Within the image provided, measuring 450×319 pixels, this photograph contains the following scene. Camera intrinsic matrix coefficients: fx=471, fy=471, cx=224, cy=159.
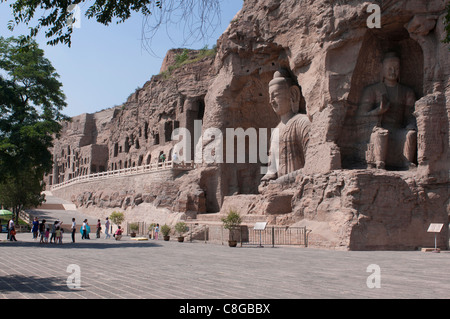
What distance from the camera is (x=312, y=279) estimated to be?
27.9 ft

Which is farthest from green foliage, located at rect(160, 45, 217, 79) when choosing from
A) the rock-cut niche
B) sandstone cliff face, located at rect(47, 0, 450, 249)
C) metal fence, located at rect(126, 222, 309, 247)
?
the rock-cut niche

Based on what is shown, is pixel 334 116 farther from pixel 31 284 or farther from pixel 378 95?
pixel 31 284

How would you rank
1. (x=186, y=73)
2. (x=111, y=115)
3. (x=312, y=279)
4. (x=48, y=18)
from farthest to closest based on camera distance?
(x=111, y=115) < (x=186, y=73) < (x=312, y=279) < (x=48, y=18)

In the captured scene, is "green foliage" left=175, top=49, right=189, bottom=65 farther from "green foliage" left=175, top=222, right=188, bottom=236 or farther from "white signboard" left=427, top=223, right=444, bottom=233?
"white signboard" left=427, top=223, right=444, bottom=233

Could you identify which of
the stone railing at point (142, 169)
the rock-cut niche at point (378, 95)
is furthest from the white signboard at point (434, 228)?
the stone railing at point (142, 169)

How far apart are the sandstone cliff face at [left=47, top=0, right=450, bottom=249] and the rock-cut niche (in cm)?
6

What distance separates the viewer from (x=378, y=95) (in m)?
20.2

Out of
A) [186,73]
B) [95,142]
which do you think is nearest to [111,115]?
[95,142]

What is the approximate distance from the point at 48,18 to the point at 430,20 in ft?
52.2

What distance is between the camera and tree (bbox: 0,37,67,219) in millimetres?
19156

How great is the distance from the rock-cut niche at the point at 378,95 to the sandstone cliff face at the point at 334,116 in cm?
6

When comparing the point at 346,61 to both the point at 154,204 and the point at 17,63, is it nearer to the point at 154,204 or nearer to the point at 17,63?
the point at 17,63

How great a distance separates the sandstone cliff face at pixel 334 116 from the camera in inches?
685
